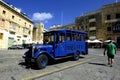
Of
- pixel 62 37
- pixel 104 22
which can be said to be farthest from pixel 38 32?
pixel 62 37

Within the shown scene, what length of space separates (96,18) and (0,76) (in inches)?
1966

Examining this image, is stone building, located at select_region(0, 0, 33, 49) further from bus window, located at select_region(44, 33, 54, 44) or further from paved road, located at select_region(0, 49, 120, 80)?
paved road, located at select_region(0, 49, 120, 80)

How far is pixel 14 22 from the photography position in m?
42.4

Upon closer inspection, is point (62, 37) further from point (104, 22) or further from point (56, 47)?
point (104, 22)

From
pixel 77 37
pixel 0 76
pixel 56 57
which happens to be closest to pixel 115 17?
pixel 77 37

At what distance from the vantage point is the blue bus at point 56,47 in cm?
1003

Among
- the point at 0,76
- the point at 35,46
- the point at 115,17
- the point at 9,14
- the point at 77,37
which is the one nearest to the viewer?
the point at 0,76

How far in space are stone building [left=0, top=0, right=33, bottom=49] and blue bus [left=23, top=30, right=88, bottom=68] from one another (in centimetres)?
2559

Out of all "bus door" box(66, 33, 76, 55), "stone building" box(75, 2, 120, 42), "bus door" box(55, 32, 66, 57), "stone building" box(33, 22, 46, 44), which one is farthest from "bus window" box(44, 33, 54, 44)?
"stone building" box(33, 22, 46, 44)

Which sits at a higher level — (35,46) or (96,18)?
(96,18)

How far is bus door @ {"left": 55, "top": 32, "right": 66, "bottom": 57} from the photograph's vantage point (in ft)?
38.0

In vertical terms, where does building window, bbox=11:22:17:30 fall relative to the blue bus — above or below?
above

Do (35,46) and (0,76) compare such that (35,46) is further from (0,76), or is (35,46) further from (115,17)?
(115,17)

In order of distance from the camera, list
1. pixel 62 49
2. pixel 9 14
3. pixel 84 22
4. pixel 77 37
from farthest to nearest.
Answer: pixel 84 22, pixel 9 14, pixel 77 37, pixel 62 49
